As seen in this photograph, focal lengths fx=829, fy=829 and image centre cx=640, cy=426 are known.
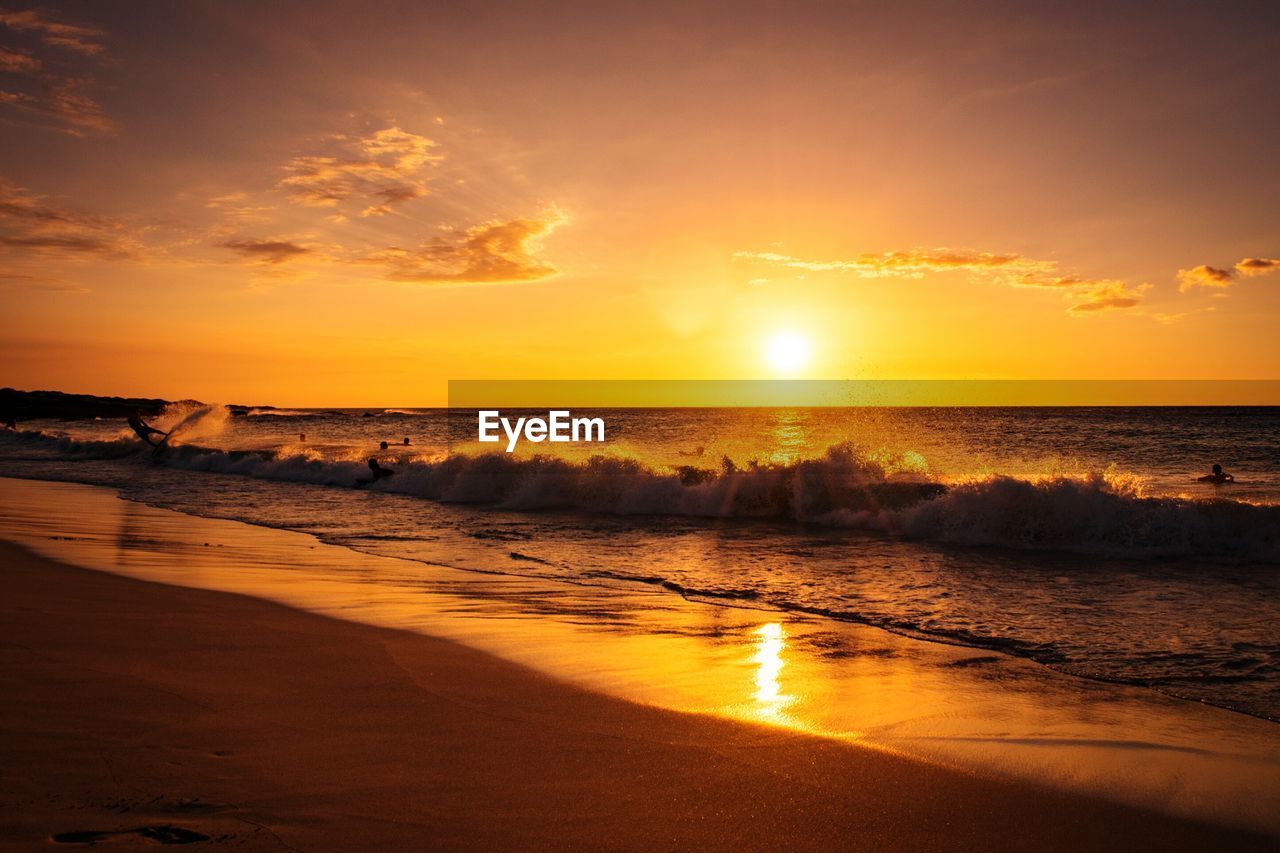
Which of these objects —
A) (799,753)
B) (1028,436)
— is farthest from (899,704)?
(1028,436)

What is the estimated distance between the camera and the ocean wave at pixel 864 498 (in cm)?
1395

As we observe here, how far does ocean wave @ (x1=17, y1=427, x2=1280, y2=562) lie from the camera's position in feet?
45.8

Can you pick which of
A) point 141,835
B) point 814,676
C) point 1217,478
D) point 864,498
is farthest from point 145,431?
point 1217,478

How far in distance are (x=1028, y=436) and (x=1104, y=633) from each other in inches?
2704

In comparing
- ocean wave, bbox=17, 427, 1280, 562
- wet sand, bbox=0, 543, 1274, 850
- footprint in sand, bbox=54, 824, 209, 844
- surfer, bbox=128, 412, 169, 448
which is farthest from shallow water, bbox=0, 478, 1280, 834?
surfer, bbox=128, 412, 169, 448

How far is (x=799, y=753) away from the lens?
172 inches

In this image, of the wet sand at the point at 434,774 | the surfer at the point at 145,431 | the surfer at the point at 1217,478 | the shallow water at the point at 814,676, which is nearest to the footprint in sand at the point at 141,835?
the wet sand at the point at 434,774

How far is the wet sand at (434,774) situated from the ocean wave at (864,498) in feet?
38.1

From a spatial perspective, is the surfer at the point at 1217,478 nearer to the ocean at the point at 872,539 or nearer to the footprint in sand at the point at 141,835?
the ocean at the point at 872,539

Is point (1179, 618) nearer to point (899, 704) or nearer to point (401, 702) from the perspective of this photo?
point (899, 704)

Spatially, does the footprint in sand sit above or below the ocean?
above

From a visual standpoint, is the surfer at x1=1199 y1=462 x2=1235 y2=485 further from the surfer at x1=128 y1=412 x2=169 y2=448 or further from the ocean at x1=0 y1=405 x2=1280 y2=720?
the surfer at x1=128 y1=412 x2=169 y2=448

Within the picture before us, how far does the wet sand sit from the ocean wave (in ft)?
38.1

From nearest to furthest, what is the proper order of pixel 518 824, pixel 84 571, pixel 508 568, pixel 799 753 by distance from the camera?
pixel 518 824, pixel 799 753, pixel 84 571, pixel 508 568
